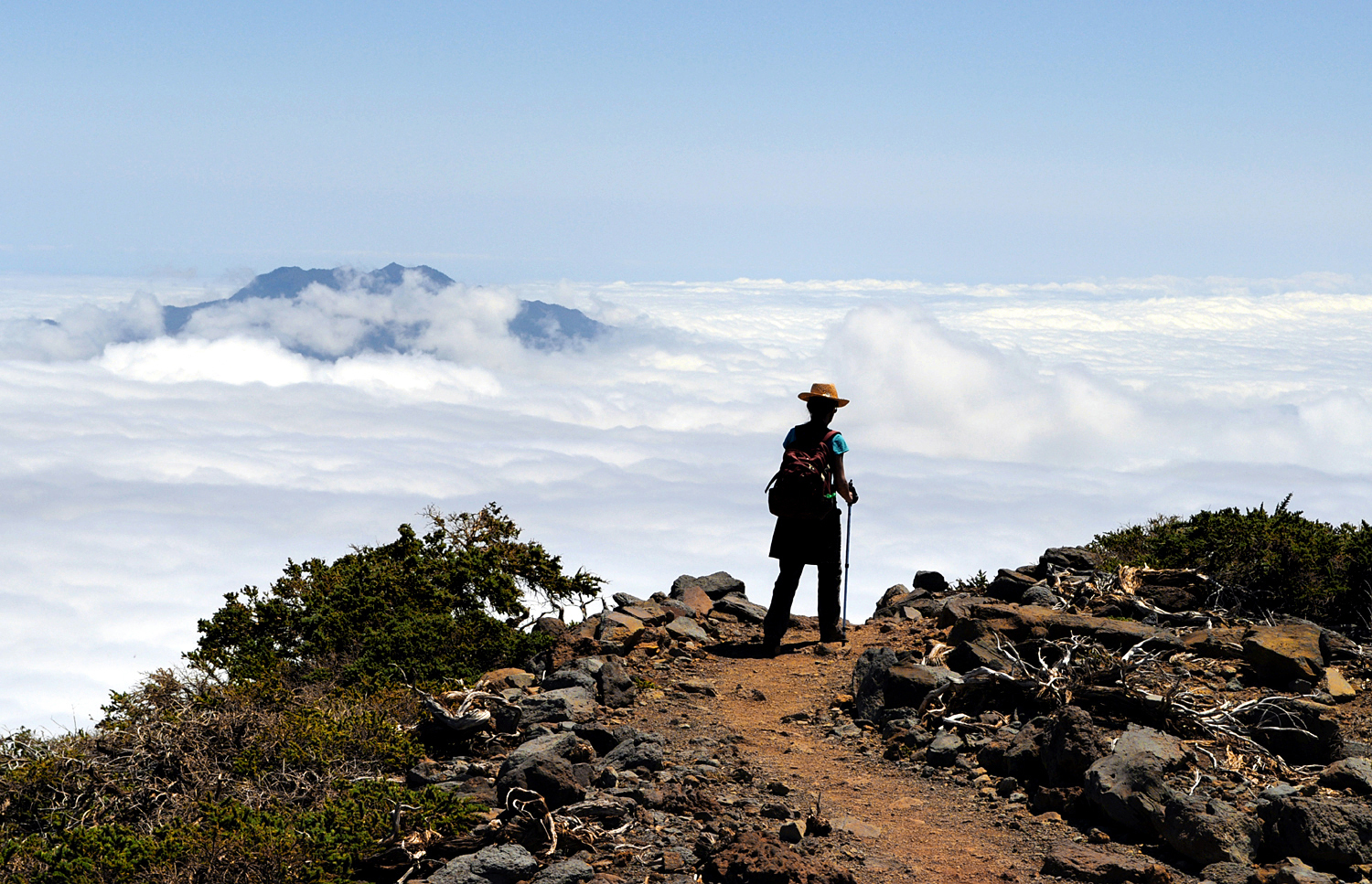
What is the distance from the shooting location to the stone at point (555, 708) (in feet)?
27.9

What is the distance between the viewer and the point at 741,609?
1395 centimetres

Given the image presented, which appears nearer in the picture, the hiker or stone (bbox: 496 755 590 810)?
stone (bbox: 496 755 590 810)

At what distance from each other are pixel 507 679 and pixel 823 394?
4540mm

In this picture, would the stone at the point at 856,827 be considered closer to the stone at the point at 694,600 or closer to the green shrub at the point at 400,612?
the green shrub at the point at 400,612

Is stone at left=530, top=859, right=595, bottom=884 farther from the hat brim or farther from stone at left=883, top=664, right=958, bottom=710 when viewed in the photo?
the hat brim

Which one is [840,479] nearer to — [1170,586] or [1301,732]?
[1170,586]

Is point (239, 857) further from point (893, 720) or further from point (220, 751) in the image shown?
point (893, 720)

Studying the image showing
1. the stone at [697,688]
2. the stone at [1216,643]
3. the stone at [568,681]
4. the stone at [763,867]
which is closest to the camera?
the stone at [763,867]

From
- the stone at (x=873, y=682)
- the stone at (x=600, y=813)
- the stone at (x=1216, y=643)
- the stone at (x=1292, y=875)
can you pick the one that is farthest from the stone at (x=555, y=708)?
the stone at (x=1216, y=643)

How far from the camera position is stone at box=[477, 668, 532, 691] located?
948 cm

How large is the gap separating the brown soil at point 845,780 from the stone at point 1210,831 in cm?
58

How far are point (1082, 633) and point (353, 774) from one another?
634cm

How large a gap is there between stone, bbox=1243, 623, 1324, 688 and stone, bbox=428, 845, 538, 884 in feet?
20.9

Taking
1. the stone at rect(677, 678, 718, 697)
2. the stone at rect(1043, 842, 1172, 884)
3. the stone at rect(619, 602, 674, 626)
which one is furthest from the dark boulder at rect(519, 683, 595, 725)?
the stone at rect(1043, 842, 1172, 884)
